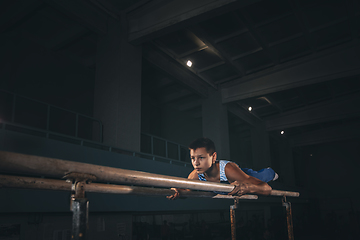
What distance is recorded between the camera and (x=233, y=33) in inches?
385

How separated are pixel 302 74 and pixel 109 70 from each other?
783 centimetres

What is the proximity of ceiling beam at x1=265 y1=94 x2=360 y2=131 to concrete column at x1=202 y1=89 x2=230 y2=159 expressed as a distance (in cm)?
587

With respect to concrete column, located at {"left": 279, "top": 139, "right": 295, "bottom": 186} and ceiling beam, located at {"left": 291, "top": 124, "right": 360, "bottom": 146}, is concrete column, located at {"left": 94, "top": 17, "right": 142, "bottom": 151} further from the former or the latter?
ceiling beam, located at {"left": 291, "top": 124, "right": 360, "bottom": 146}

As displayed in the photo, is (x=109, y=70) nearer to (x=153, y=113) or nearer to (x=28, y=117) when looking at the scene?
(x=28, y=117)

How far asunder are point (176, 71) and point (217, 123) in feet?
10.3

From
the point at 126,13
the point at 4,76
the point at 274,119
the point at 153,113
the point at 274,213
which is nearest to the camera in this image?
the point at 4,76

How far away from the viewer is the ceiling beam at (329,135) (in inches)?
819

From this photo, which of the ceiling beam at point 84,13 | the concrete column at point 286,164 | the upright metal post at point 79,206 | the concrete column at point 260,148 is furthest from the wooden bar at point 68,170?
the concrete column at point 286,164

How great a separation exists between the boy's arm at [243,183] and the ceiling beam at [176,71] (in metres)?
6.97

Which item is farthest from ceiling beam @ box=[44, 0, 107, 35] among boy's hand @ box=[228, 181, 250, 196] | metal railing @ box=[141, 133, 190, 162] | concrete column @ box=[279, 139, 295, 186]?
concrete column @ box=[279, 139, 295, 186]

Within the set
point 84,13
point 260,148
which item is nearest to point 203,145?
point 84,13

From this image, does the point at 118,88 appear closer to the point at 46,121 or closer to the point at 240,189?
the point at 46,121

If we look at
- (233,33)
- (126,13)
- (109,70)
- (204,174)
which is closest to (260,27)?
(233,33)

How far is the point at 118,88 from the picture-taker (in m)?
8.19
